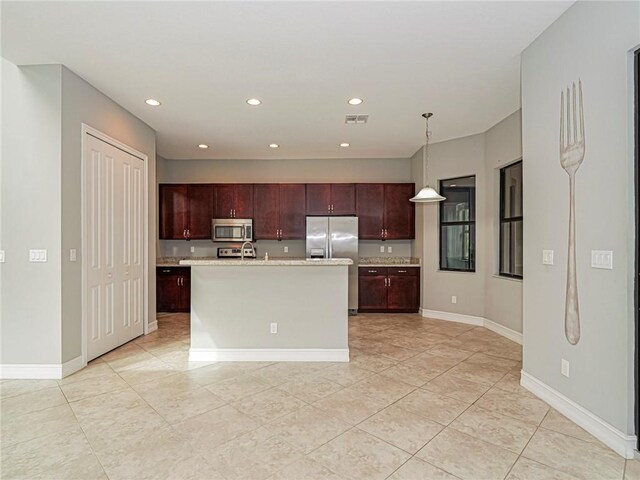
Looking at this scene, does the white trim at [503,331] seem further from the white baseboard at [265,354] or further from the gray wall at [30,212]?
the gray wall at [30,212]

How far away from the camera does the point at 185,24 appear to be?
2637 millimetres

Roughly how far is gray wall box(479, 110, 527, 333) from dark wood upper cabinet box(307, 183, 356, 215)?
2291 millimetres

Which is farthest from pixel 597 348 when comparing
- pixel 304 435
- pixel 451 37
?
pixel 451 37

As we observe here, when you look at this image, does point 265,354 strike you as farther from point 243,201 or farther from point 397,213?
point 397,213

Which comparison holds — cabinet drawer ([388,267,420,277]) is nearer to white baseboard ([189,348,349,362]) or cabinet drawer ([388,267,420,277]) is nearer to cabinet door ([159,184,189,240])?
white baseboard ([189,348,349,362])

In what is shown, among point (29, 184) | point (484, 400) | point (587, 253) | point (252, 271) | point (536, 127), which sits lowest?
point (484, 400)

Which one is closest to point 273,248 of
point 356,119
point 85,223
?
point 356,119

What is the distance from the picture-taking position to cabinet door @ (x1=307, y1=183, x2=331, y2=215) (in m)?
6.48

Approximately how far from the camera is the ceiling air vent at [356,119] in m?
4.60

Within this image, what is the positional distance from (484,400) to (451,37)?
294 cm

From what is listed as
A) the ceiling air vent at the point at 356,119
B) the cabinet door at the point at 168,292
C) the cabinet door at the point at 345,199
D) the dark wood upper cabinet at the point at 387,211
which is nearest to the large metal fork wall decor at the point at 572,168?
the ceiling air vent at the point at 356,119

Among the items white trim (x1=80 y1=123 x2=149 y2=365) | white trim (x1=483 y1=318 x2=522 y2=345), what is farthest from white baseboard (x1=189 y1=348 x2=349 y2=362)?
white trim (x1=483 y1=318 x2=522 y2=345)

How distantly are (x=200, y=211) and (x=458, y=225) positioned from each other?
4.62 m

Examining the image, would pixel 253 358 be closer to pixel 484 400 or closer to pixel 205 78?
pixel 484 400
